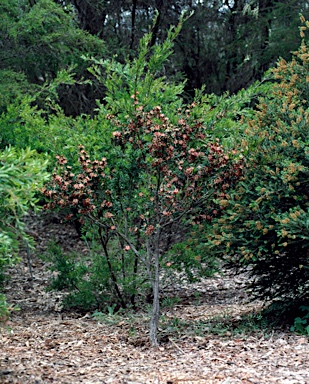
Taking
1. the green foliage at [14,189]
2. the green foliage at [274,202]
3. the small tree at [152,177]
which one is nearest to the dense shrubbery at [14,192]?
the green foliage at [14,189]

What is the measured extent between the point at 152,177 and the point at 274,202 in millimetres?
1139

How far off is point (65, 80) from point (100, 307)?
3.18 meters

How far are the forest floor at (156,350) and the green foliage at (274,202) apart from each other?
0.67 metres

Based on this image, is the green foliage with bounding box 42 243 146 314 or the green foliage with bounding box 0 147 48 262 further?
the green foliage with bounding box 42 243 146 314

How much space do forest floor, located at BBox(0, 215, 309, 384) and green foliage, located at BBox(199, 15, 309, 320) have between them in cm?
67

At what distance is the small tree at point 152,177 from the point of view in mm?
4773

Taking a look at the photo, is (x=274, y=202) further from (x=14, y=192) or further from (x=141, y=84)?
(x=14, y=192)

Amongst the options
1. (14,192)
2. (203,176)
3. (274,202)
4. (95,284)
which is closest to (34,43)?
(95,284)

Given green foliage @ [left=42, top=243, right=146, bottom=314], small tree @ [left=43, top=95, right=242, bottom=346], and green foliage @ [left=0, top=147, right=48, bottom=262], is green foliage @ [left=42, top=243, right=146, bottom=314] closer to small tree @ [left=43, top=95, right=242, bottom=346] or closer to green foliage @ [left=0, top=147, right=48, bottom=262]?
small tree @ [left=43, top=95, right=242, bottom=346]

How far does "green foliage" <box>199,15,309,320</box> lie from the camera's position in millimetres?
4695

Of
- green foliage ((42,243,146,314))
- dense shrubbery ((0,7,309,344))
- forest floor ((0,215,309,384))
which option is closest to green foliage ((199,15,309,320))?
dense shrubbery ((0,7,309,344))

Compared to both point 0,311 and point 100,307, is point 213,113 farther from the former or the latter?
point 0,311

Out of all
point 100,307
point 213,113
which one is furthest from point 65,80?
point 100,307

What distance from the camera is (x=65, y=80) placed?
7.50m
